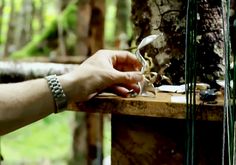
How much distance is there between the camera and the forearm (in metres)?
0.82

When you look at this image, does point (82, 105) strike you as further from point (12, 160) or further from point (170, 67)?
point (12, 160)

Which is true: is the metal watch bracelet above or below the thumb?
below

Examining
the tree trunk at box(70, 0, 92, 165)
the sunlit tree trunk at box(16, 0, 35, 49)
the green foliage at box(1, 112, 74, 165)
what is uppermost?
the sunlit tree trunk at box(16, 0, 35, 49)

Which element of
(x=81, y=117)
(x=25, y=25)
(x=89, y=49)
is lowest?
(x=81, y=117)

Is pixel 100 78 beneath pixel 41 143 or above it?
above

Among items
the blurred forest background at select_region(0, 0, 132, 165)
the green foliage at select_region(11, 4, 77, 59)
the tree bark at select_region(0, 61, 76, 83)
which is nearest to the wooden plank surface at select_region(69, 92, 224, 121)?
the tree bark at select_region(0, 61, 76, 83)

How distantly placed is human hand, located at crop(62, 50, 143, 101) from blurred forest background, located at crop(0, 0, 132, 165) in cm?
272

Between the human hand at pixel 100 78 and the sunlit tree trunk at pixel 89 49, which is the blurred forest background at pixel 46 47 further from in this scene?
the human hand at pixel 100 78

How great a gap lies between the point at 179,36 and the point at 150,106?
0.23 m

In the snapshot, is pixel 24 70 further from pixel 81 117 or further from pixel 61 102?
pixel 81 117

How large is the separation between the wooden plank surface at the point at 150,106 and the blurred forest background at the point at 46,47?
9.04 feet

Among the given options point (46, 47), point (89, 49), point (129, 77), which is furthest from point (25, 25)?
point (129, 77)

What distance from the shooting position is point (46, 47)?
479 centimetres

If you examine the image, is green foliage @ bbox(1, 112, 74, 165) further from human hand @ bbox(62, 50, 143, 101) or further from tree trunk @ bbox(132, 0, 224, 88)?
human hand @ bbox(62, 50, 143, 101)
